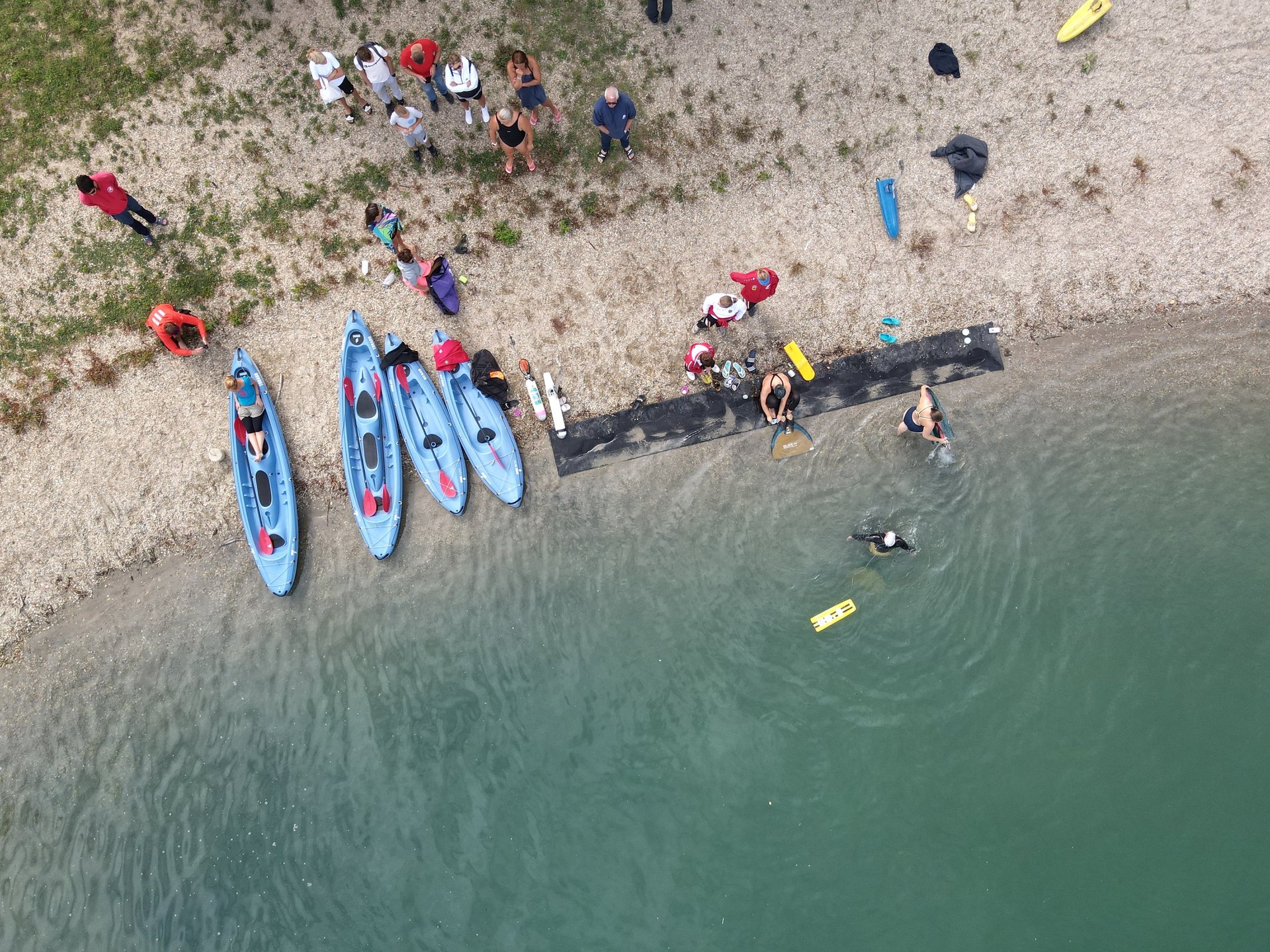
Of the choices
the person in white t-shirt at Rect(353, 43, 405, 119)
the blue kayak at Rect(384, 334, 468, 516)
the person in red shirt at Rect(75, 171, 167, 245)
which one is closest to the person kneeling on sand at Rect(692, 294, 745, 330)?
the blue kayak at Rect(384, 334, 468, 516)

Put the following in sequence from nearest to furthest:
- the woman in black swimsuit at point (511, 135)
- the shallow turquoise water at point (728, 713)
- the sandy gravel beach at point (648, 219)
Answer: the woman in black swimsuit at point (511, 135) → the shallow turquoise water at point (728, 713) → the sandy gravel beach at point (648, 219)

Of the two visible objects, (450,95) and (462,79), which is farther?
(450,95)

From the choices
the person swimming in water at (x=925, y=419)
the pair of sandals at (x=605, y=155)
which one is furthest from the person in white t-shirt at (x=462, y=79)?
the person swimming in water at (x=925, y=419)

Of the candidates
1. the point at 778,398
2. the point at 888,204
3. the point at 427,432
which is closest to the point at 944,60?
the point at 888,204

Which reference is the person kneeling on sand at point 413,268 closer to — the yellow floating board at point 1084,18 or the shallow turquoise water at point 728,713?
the shallow turquoise water at point 728,713

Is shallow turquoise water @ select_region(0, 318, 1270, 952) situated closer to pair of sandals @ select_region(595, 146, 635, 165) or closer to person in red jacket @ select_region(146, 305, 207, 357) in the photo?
person in red jacket @ select_region(146, 305, 207, 357)

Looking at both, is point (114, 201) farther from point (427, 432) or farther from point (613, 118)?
point (613, 118)

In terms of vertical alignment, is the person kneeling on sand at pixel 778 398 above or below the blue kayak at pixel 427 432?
below
